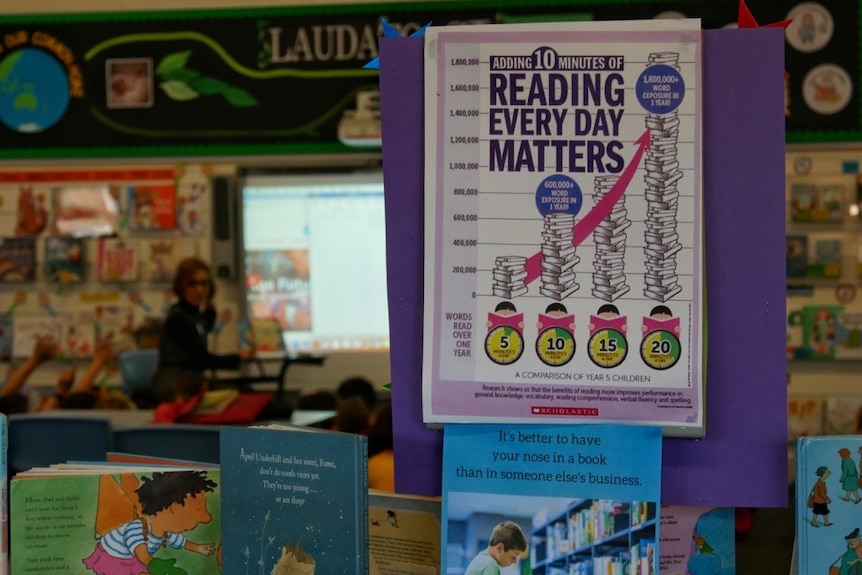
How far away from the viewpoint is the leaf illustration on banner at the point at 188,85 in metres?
4.39

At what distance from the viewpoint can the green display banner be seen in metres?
4.34

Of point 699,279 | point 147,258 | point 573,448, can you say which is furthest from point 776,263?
point 147,258

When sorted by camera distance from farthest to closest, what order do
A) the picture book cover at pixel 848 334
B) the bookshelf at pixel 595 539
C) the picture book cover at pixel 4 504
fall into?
the picture book cover at pixel 848 334, the picture book cover at pixel 4 504, the bookshelf at pixel 595 539

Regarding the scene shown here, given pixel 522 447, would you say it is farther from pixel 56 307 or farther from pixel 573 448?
pixel 56 307

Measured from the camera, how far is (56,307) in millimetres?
6332

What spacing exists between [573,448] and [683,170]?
362 millimetres

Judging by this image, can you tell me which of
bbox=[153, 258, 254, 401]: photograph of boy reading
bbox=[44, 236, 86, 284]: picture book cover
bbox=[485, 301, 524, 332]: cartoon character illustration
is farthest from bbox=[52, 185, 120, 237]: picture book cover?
bbox=[485, 301, 524, 332]: cartoon character illustration

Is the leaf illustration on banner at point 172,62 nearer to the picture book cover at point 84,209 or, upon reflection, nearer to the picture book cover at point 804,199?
the picture book cover at point 84,209

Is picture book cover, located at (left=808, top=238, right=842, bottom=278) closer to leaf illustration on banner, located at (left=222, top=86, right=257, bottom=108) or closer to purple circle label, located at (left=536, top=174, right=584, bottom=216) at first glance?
leaf illustration on banner, located at (left=222, top=86, right=257, bottom=108)

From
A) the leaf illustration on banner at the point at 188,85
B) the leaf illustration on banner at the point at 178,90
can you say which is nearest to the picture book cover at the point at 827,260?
the leaf illustration on banner at the point at 188,85

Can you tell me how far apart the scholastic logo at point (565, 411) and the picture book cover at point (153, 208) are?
5.40m

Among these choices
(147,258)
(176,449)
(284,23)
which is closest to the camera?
(176,449)

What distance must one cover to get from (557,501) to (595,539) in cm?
6

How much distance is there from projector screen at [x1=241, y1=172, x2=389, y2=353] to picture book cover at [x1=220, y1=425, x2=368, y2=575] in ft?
16.2
